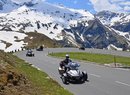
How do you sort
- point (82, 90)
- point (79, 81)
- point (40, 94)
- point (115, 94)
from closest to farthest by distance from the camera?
point (40, 94) → point (115, 94) → point (82, 90) → point (79, 81)

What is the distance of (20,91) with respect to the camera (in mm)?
18188

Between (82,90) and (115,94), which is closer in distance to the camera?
(115,94)

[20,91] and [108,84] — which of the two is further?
[108,84]

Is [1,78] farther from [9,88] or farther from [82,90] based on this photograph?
[82,90]

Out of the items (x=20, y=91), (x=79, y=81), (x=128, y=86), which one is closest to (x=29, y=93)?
(x=20, y=91)

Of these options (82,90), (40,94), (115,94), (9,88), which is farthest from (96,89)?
(9,88)

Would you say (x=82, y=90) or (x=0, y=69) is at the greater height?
(x=0, y=69)

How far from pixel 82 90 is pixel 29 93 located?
693cm

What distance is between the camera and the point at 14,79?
1955cm

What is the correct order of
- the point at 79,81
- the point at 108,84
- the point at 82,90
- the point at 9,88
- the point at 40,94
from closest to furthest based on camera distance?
the point at 9,88 < the point at 40,94 < the point at 82,90 < the point at 108,84 < the point at 79,81

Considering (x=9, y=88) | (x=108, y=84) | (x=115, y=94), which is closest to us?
(x=9, y=88)

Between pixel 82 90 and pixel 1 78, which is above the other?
pixel 1 78

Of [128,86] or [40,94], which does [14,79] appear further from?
[128,86]

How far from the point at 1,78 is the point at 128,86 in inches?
402
